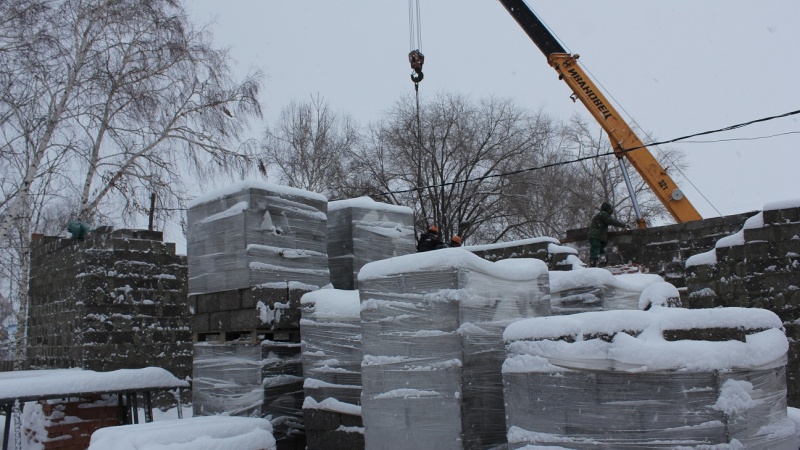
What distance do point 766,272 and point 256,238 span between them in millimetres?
5720

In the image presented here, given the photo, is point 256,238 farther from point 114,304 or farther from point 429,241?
point 114,304

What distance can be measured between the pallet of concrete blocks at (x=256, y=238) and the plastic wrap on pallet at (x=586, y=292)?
2156 millimetres

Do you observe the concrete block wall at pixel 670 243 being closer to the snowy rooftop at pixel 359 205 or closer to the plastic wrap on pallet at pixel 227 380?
the snowy rooftop at pixel 359 205

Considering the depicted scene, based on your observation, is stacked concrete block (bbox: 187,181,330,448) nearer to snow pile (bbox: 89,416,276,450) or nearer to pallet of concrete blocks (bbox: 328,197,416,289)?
pallet of concrete blocks (bbox: 328,197,416,289)

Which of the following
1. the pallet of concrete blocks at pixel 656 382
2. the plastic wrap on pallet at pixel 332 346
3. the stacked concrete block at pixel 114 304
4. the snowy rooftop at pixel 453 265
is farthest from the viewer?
the stacked concrete block at pixel 114 304

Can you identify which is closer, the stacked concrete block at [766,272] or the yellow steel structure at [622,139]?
the stacked concrete block at [766,272]

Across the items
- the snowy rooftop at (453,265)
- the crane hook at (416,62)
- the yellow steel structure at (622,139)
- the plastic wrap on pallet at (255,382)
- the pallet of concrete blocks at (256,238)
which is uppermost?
the crane hook at (416,62)

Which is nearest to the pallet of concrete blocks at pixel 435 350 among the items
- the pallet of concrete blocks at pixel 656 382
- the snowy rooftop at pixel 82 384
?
the pallet of concrete blocks at pixel 656 382

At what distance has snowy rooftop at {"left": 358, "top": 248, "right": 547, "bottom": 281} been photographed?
4.46 metres

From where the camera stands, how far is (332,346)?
579 centimetres

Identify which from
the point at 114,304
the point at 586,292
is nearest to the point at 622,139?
the point at 586,292

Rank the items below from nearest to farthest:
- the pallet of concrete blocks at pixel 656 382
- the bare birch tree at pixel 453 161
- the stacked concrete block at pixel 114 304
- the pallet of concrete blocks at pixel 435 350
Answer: the pallet of concrete blocks at pixel 656 382 → the pallet of concrete blocks at pixel 435 350 → the stacked concrete block at pixel 114 304 → the bare birch tree at pixel 453 161

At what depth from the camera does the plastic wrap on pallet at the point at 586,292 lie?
243 inches

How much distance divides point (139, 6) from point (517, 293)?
13586 millimetres
